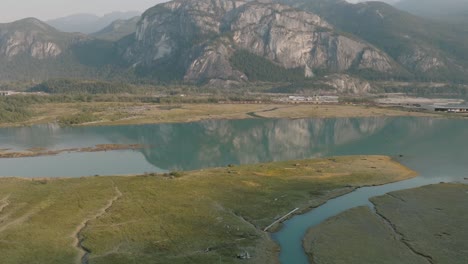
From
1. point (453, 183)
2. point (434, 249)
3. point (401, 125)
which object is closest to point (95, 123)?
point (401, 125)

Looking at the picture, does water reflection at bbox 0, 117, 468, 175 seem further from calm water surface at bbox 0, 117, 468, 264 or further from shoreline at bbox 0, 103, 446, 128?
shoreline at bbox 0, 103, 446, 128

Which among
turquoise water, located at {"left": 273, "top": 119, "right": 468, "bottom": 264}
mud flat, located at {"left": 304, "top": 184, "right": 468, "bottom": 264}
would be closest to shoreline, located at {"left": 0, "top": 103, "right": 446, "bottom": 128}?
turquoise water, located at {"left": 273, "top": 119, "right": 468, "bottom": 264}

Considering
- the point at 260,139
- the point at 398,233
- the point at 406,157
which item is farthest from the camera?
the point at 260,139

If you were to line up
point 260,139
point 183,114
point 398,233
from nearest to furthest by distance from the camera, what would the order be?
1. point 398,233
2. point 260,139
3. point 183,114

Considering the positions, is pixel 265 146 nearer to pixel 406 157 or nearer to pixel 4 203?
pixel 406 157

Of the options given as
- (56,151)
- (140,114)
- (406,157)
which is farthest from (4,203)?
(140,114)

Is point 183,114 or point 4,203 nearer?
point 4,203

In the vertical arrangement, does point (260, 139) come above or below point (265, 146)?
above

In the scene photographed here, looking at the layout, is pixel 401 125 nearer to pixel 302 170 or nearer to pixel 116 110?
pixel 302 170
